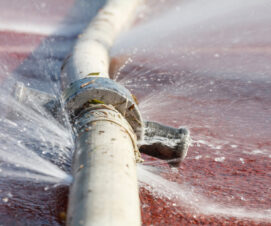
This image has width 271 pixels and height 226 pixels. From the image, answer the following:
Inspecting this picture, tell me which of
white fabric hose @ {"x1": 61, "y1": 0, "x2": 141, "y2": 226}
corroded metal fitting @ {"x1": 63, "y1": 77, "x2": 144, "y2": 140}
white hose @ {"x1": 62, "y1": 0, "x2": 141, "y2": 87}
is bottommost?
white fabric hose @ {"x1": 61, "y1": 0, "x2": 141, "y2": 226}

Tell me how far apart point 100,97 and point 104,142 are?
49cm

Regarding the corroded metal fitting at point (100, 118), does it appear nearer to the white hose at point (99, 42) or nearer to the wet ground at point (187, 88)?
the wet ground at point (187, 88)

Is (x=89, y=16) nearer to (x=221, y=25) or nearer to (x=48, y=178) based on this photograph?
(x=221, y=25)

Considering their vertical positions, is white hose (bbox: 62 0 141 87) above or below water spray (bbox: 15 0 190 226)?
above

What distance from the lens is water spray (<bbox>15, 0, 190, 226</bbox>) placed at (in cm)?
178

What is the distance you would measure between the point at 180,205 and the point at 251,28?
3926mm

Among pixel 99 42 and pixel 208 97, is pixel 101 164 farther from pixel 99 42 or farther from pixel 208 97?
pixel 99 42

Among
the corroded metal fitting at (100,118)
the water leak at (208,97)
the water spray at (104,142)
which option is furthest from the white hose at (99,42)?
the corroded metal fitting at (100,118)

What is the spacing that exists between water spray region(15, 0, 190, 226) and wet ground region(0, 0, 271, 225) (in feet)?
0.90

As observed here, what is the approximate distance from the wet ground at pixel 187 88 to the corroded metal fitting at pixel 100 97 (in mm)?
375

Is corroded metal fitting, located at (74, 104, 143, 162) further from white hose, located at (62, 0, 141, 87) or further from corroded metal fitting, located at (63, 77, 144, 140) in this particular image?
white hose, located at (62, 0, 141, 87)

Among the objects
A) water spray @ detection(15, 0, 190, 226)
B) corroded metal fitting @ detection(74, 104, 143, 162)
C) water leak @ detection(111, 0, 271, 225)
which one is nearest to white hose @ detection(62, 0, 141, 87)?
water spray @ detection(15, 0, 190, 226)

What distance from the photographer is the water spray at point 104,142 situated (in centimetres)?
178

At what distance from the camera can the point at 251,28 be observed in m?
5.77
